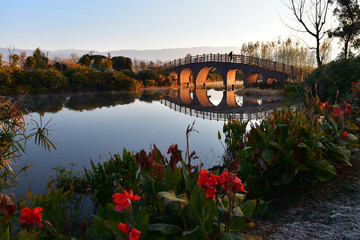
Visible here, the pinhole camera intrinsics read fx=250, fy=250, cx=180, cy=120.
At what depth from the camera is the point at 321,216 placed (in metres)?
2.60

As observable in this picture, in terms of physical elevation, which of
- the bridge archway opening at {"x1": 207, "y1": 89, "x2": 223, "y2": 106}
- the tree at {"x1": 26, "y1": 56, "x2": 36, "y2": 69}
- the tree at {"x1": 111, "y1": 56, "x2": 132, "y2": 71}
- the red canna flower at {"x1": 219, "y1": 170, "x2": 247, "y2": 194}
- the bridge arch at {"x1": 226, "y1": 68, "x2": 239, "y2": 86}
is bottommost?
the red canna flower at {"x1": 219, "y1": 170, "x2": 247, "y2": 194}

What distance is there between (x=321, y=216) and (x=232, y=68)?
32.4 meters

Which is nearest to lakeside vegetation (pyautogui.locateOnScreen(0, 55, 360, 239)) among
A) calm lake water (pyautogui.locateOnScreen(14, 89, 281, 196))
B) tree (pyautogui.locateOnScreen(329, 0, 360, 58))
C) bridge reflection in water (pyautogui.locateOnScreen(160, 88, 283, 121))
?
calm lake water (pyautogui.locateOnScreen(14, 89, 281, 196))

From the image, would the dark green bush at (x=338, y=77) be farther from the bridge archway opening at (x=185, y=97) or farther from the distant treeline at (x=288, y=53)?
the distant treeline at (x=288, y=53)

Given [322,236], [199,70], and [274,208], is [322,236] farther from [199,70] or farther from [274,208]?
[199,70]

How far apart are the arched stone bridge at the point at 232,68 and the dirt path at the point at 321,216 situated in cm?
2278

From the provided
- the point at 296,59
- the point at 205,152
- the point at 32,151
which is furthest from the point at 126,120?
the point at 296,59

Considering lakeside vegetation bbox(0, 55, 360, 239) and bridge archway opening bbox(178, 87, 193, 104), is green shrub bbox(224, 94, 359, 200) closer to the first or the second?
lakeside vegetation bbox(0, 55, 360, 239)

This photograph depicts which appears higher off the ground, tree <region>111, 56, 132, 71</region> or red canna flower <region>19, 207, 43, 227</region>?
tree <region>111, 56, 132, 71</region>

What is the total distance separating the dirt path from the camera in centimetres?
229

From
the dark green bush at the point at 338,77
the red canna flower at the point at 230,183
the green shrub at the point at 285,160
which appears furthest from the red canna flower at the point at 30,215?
the dark green bush at the point at 338,77

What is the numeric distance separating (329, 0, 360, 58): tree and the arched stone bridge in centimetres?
676

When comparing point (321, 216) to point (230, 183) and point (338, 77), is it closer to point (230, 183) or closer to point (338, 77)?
point (230, 183)

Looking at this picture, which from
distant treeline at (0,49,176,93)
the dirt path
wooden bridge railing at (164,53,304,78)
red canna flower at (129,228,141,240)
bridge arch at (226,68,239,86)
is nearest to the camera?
red canna flower at (129,228,141,240)
